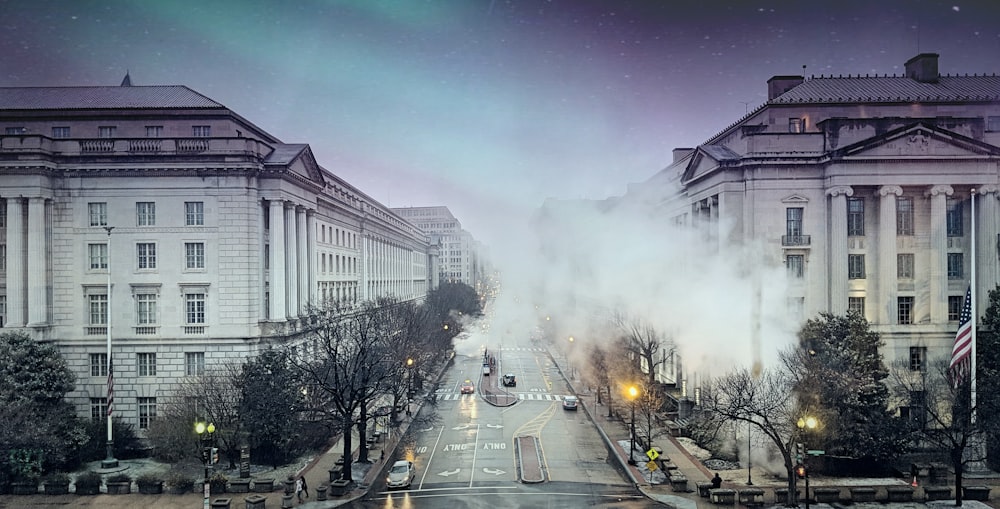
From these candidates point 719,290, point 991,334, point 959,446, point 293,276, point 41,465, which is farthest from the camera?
point 293,276

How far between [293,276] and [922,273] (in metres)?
36.5

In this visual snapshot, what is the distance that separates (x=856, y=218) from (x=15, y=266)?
150 feet

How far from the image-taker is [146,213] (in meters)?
38.3

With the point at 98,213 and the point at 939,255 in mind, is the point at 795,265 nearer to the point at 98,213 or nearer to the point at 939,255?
the point at 939,255

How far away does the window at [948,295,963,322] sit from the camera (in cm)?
3928

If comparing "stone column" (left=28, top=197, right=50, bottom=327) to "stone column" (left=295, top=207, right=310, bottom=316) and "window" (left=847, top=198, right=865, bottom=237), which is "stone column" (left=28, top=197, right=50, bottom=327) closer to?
"stone column" (left=295, top=207, right=310, bottom=316)

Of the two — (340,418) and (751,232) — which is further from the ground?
(751,232)

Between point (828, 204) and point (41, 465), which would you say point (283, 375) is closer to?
point (41, 465)

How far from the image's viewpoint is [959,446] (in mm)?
26766

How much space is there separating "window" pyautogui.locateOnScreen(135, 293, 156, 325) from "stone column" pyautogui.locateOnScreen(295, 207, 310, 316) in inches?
334

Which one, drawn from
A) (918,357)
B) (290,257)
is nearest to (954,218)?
(918,357)

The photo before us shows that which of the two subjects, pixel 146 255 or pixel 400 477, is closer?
pixel 400 477

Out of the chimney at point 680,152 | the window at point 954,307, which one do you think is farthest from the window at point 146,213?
the window at point 954,307

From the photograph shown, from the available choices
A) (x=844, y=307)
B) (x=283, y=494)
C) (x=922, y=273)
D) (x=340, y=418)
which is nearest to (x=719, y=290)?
(x=844, y=307)
